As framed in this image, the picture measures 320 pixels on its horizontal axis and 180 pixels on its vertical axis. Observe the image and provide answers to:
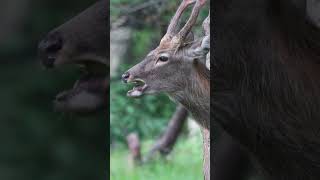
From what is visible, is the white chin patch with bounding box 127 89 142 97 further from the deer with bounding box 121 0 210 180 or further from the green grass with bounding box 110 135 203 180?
the green grass with bounding box 110 135 203 180

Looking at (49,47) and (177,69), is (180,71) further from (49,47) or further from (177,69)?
(49,47)

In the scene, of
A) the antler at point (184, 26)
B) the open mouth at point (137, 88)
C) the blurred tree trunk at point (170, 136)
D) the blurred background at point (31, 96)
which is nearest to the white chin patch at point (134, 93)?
the open mouth at point (137, 88)

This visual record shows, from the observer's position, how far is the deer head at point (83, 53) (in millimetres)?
994

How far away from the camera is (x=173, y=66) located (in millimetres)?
1241

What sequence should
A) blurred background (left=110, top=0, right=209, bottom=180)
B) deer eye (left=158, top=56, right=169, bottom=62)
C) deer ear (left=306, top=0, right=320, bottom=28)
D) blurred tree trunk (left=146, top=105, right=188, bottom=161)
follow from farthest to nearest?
blurred tree trunk (left=146, top=105, right=188, bottom=161)
blurred background (left=110, top=0, right=209, bottom=180)
deer eye (left=158, top=56, right=169, bottom=62)
deer ear (left=306, top=0, right=320, bottom=28)

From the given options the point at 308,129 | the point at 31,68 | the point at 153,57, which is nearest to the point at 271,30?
the point at 308,129

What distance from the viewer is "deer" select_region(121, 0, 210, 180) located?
1.20m

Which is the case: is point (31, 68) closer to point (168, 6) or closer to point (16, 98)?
point (16, 98)

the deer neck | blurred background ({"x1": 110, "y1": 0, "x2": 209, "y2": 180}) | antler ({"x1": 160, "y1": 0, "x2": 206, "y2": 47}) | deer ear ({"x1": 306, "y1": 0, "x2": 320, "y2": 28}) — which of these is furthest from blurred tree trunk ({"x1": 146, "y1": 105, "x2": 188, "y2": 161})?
deer ear ({"x1": 306, "y1": 0, "x2": 320, "y2": 28})

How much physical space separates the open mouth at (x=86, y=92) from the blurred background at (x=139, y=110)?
0.12 m

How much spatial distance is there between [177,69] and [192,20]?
0.43 feet

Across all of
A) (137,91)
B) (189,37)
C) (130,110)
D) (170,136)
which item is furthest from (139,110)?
(170,136)

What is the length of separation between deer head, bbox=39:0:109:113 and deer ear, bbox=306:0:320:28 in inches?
13.6

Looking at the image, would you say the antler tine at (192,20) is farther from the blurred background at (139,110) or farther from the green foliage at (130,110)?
the green foliage at (130,110)
